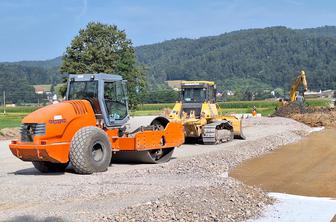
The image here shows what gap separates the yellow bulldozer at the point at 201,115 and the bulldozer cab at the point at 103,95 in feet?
22.1

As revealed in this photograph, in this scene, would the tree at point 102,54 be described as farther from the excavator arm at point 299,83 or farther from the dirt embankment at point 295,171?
the dirt embankment at point 295,171

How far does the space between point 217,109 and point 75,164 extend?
36.9 ft

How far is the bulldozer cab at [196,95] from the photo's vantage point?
2227 centimetres

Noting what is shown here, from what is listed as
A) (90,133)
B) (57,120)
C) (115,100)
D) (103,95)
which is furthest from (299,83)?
(57,120)

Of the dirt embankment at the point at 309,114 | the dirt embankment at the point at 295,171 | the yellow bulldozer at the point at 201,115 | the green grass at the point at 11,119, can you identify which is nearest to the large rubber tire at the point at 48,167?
the dirt embankment at the point at 295,171

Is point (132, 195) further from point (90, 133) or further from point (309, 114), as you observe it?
point (309, 114)

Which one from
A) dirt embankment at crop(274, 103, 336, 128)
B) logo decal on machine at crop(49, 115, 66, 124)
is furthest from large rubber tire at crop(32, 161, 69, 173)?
dirt embankment at crop(274, 103, 336, 128)

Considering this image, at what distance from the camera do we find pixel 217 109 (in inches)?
909

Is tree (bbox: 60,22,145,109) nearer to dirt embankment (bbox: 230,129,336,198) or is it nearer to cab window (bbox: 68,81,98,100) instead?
dirt embankment (bbox: 230,129,336,198)

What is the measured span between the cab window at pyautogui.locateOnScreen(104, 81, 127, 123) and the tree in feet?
98.0

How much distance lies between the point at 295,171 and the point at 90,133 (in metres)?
6.28

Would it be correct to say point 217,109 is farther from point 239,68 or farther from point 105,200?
point 239,68

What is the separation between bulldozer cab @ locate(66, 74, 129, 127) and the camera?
46.5ft

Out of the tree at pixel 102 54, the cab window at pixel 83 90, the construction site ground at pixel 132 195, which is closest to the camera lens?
the construction site ground at pixel 132 195
